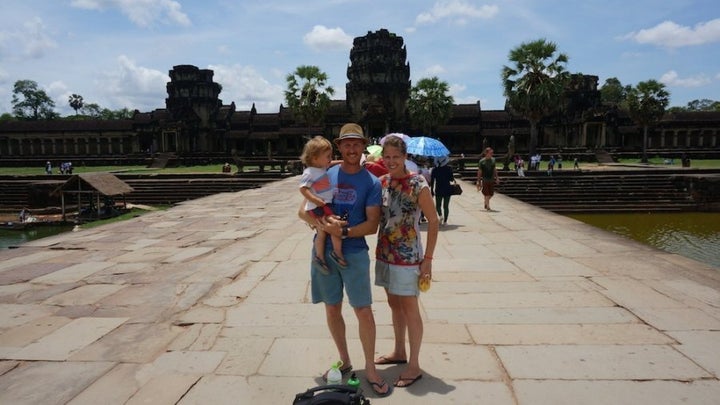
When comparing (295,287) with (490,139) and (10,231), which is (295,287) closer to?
(10,231)

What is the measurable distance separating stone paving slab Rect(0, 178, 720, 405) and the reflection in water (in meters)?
6.24

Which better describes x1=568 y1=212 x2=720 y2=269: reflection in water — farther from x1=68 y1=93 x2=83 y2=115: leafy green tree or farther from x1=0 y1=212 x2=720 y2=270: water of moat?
x1=68 y1=93 x2=83 y2=115: leafy green tree

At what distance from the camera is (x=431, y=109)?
43.8 metres

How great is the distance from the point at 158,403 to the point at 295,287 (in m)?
2.55

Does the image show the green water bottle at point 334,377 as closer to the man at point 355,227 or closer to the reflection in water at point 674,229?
the man at point 355,227

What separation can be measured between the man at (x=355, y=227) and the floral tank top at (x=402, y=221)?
0.16 metres

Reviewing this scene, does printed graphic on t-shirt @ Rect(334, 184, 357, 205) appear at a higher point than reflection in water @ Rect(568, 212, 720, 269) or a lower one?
higher

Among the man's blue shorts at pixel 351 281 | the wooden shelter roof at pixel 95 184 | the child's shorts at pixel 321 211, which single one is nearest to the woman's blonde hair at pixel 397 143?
the child's shorts at pixel 321 211

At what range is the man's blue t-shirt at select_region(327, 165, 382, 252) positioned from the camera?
2926 mm

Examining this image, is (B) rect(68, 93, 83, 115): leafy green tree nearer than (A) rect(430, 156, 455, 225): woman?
No

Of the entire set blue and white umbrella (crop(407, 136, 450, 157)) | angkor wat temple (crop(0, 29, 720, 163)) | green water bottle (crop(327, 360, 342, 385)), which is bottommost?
green water bottle (crop(327, 360, 342, 385))

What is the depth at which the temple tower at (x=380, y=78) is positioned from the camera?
155ft

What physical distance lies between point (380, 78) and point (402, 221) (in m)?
46.7

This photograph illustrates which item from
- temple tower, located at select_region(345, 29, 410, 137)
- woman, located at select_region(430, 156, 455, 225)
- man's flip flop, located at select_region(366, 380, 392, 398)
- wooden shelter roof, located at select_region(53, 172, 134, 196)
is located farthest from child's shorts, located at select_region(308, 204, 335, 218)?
temple tower, located at select_region(345, 29, 410, 137)
